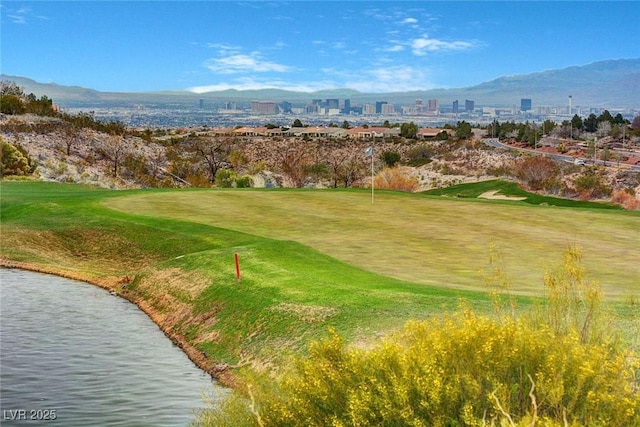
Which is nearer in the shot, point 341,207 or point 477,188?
point 341,207

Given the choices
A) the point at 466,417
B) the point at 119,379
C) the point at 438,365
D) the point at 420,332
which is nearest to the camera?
the point at 466,417

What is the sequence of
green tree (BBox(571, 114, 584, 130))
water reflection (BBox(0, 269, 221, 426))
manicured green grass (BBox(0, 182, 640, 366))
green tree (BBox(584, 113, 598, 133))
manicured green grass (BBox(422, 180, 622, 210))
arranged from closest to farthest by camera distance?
water reflection (BBox(0, 269, 221, 426)), manicured green grass (BBox(0, 182, 640, 366)), manicured green grass (BBox(422, 180, 622, 210)), green tree (BBox(584, 113, 598, 133)), green tree (BBox(571, 114, 584, 130))

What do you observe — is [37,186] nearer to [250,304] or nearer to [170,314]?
[170,314]

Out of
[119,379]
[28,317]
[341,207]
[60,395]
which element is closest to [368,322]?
[119,379]

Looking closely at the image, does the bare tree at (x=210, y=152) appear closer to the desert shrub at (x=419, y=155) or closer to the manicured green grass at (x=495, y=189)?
the desert shrub at (x=419, y=155)

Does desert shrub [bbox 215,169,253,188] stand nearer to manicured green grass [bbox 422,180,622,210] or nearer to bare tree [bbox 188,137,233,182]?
bare tree [bbox 188,137,233,182]

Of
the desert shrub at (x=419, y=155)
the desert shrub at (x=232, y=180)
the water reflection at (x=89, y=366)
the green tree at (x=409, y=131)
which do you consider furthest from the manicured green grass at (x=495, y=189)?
the green tree at (x=409, y=131)

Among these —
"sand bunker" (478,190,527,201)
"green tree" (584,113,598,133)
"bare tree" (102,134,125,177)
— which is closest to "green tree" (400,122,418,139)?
"green tree" (584,113,598,133)

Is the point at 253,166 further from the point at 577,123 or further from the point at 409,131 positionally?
the point at 577,123
